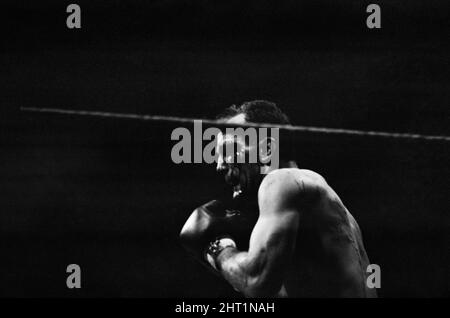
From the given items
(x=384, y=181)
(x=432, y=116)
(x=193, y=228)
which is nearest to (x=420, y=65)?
(x=432, y=116)

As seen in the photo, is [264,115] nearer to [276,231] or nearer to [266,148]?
[266,148]

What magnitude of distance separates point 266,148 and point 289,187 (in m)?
0.24

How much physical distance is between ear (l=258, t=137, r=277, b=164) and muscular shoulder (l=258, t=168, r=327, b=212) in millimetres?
124

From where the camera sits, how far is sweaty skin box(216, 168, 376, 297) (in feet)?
5.93

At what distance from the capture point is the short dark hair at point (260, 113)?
2.06m

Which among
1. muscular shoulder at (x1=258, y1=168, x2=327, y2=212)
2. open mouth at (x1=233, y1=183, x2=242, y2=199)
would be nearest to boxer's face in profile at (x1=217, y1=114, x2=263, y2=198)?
open mouth at (x1=233, y1=183, x2=242, y2=199)

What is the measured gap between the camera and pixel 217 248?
1988 mm

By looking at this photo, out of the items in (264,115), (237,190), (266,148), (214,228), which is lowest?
(214,228)

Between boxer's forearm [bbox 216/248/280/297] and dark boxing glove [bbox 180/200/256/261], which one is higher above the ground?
dark boxing glove [bbox 180/200/256/261]

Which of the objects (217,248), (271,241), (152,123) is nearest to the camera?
(271,241)

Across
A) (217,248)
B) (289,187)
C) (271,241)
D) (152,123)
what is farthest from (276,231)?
(152,123)

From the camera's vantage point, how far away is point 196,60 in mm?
2396

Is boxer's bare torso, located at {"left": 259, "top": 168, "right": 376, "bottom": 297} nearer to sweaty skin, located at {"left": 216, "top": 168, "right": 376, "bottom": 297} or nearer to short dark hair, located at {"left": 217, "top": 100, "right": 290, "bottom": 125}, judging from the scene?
sweaty skin, located at {"left": 216, "top": 168, "right": 376, "bottom": 297}

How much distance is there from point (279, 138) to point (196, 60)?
51cm
